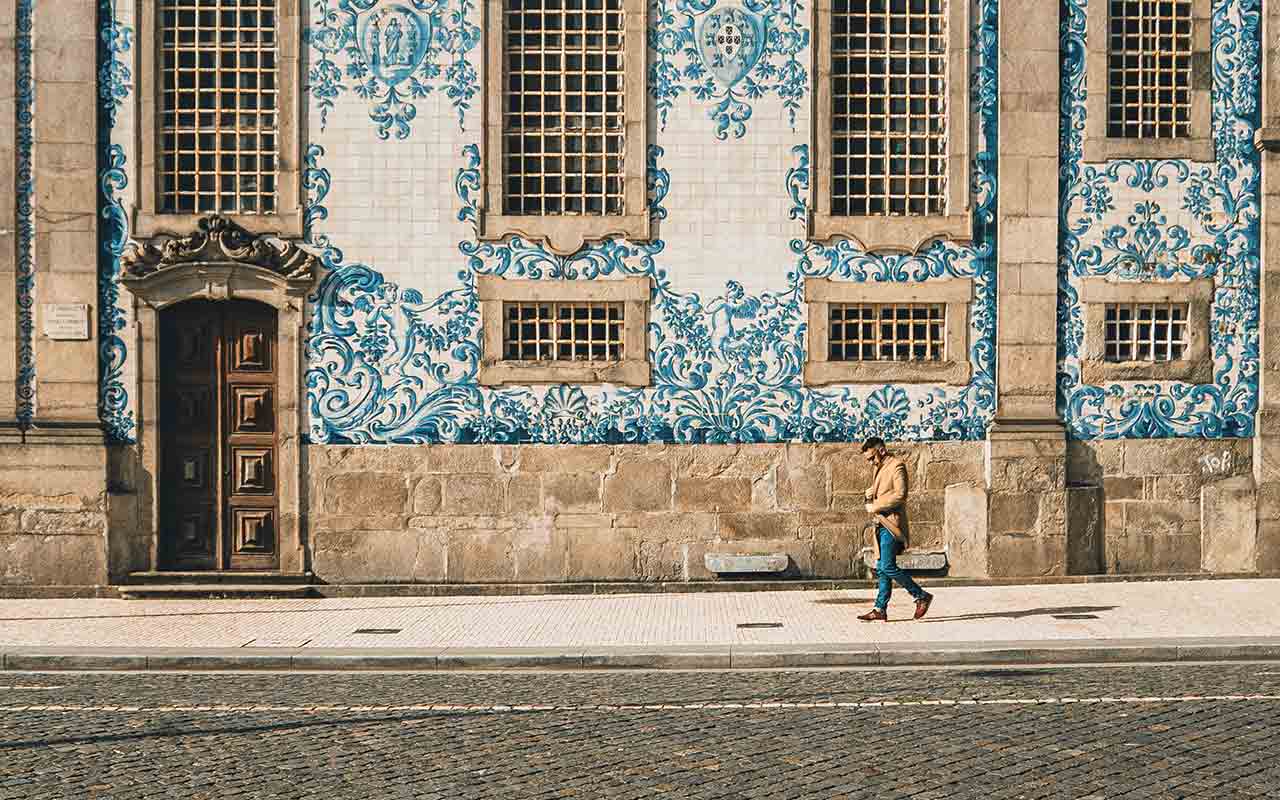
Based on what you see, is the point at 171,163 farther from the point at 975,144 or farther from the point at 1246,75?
the point at 1246,75

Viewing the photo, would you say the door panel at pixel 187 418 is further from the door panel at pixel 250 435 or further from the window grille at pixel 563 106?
the window grille at pixel 563 106

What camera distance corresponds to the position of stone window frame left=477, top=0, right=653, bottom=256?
1467 centimetres

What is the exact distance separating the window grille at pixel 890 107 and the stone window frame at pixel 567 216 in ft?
6.28

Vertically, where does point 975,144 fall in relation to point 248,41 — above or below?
below

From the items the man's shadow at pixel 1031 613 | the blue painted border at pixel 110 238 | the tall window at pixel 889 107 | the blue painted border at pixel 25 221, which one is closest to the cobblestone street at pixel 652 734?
the man's shadow at pixel 1031 613

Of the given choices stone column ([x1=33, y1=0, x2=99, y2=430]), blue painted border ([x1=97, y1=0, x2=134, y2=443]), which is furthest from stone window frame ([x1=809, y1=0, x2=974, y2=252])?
stone column ([x1=33, y1=0, x2=99, y2=430])

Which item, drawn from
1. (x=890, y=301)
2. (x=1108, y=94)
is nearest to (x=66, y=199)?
(x=890, y=301)

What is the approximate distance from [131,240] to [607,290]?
179 inches

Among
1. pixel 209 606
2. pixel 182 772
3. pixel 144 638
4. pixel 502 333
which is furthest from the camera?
pixel 502 333

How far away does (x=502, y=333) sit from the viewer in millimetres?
14664

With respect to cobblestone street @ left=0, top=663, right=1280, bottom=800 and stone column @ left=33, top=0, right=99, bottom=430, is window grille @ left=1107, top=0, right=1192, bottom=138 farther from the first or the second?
stone column @ left=33, top=0, right=99, bottom=430

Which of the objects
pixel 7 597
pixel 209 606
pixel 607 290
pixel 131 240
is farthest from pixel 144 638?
pixel 607 290

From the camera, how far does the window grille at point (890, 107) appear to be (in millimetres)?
14984

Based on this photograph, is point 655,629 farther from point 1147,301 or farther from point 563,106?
point 1147,301
